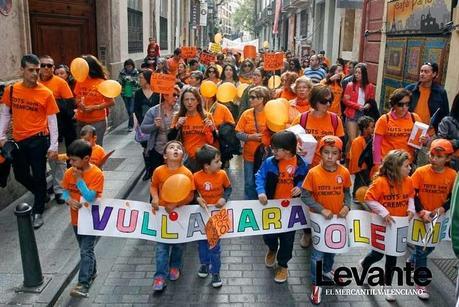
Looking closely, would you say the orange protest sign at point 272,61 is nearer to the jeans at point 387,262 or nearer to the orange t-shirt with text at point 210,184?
the orange t-shirt with text at point 210,184

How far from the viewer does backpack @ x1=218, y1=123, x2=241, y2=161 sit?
221 inches

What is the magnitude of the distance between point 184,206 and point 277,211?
88 centimetres

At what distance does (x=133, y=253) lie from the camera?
529 cm

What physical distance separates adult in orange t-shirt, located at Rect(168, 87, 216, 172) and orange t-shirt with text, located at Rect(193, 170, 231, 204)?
89cm

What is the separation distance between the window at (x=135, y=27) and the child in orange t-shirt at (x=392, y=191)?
1132 cm

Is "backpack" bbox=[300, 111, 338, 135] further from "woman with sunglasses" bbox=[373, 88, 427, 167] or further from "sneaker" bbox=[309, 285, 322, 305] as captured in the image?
"sneaker" bbox=[309, 285, 322, 305]

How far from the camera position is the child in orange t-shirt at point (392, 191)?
404cm

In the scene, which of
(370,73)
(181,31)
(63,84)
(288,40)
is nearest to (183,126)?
(63,84)

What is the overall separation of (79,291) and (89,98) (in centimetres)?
308

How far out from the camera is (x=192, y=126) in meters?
5.41

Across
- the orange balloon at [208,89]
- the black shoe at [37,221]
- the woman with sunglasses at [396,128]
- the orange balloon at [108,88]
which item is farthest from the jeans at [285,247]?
the orange balloon at [208,89]

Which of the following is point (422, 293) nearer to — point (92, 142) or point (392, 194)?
point (392, 194)

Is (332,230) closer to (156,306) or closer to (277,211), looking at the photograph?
(277,211)

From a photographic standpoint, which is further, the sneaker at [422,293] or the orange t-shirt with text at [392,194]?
the sneaker at [422,293]
